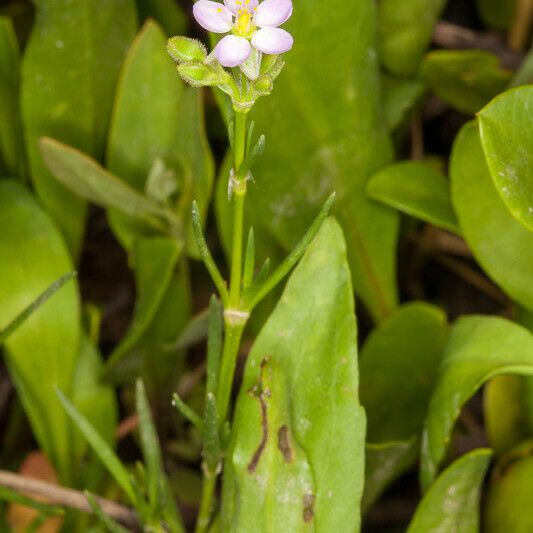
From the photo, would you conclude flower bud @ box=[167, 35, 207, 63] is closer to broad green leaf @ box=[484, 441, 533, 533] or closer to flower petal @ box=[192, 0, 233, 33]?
flower petal @ box=[192, 0, 233, 33]

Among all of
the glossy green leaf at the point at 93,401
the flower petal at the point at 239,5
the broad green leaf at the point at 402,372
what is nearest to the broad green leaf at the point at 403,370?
the broad green leaf at the point at 402,372

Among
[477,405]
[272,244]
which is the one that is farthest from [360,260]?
[477,405]

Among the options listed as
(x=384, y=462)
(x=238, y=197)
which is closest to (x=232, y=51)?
(x=238, y=197)

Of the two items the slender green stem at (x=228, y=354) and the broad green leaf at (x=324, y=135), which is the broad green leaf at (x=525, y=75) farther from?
the slender green stem at (x=228, y=354)

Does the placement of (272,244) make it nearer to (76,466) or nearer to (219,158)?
(219,158)

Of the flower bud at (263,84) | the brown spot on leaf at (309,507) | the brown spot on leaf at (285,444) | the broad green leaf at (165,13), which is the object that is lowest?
the brown spot on leaf at (309,507)

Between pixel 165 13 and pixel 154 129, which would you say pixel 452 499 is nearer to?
pixel 154 129
